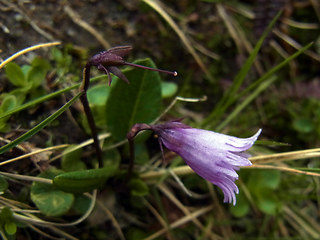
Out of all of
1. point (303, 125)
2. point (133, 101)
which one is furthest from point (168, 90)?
point (303, 125)

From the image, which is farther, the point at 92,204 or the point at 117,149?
the point at 117,149

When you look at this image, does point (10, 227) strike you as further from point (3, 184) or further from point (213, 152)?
point (213, 152)

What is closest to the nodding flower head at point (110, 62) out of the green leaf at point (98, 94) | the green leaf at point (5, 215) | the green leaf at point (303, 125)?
the green leaf at point (98, 94)

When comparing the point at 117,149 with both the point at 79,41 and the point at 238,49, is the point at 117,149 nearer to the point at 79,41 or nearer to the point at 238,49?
the point at 79,41

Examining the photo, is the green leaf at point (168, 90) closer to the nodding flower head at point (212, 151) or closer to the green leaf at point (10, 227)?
the nodding flower head at point (212, 151)

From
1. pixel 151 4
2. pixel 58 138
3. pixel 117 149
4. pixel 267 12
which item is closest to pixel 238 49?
pixel 267 12

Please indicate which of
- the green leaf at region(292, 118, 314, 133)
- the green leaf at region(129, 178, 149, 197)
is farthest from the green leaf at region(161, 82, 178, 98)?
the green leaf at region(292, 118, 314, 133)
